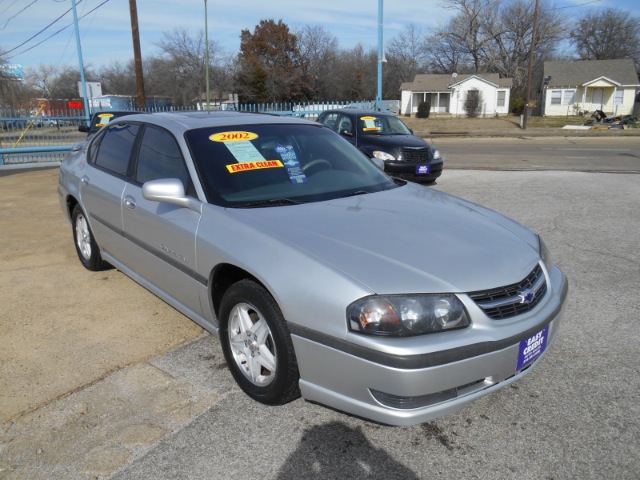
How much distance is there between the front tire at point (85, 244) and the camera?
5043 mm

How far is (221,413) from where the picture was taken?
9.54ft

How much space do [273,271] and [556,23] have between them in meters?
71.2

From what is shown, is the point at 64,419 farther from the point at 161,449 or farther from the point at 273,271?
the point at 273,271

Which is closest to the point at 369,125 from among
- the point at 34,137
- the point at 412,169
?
the point at 412,169

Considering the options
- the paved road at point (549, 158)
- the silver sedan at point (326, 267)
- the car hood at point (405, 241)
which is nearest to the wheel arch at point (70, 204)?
the silver sedan at point (326, 267)

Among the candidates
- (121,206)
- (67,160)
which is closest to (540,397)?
(121,206)

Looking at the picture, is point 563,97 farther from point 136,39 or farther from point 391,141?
point 391,141

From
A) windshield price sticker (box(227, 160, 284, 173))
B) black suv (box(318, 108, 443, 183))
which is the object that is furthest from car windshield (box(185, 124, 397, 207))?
black suv (box(318, 108, 443, 183))

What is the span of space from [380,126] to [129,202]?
794cm

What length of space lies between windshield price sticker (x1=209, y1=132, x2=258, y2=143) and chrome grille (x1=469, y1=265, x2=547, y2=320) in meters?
2.04

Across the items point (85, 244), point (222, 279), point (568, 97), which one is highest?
point (568, 97)

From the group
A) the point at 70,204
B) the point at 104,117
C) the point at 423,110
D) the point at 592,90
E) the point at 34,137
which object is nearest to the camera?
the point at 70,204

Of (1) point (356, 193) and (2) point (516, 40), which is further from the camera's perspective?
(2) point (516, 40)

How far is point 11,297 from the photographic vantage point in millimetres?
4609
